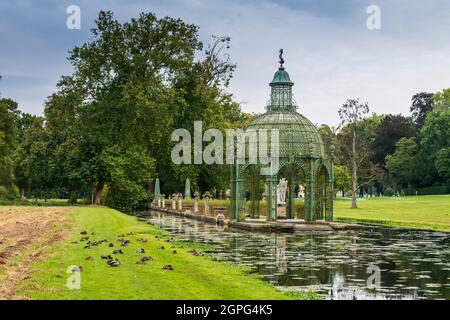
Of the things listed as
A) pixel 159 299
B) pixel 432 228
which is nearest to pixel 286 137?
pixel 432 228

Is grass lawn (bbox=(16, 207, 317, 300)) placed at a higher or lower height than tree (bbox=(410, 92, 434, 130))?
lower

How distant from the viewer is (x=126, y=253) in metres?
20.3

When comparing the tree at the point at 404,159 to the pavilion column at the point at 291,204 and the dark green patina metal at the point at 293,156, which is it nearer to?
the pavilion column at the point at 291,204

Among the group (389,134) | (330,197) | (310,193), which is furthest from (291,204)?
(389,134)

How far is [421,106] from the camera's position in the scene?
130m

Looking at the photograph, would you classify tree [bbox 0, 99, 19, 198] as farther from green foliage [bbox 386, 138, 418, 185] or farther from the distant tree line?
green foliage [bbox 386, 138, 418, 185]

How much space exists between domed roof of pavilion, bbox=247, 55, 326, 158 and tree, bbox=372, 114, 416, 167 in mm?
79310

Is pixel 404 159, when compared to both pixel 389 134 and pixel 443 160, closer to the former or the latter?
pixel 443 160

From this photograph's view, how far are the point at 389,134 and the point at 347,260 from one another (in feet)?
331

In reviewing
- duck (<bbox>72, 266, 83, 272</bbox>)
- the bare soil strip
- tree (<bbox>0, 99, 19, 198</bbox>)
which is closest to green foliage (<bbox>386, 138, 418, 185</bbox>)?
tree (<bbox>0, 99, 19, 198</bbox>)

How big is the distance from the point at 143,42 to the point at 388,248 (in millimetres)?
44008

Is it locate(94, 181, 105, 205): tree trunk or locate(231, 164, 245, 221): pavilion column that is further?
locate(94, 181, 105, 205): tree trunk

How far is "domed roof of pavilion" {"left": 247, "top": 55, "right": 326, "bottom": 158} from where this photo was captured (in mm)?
38594
